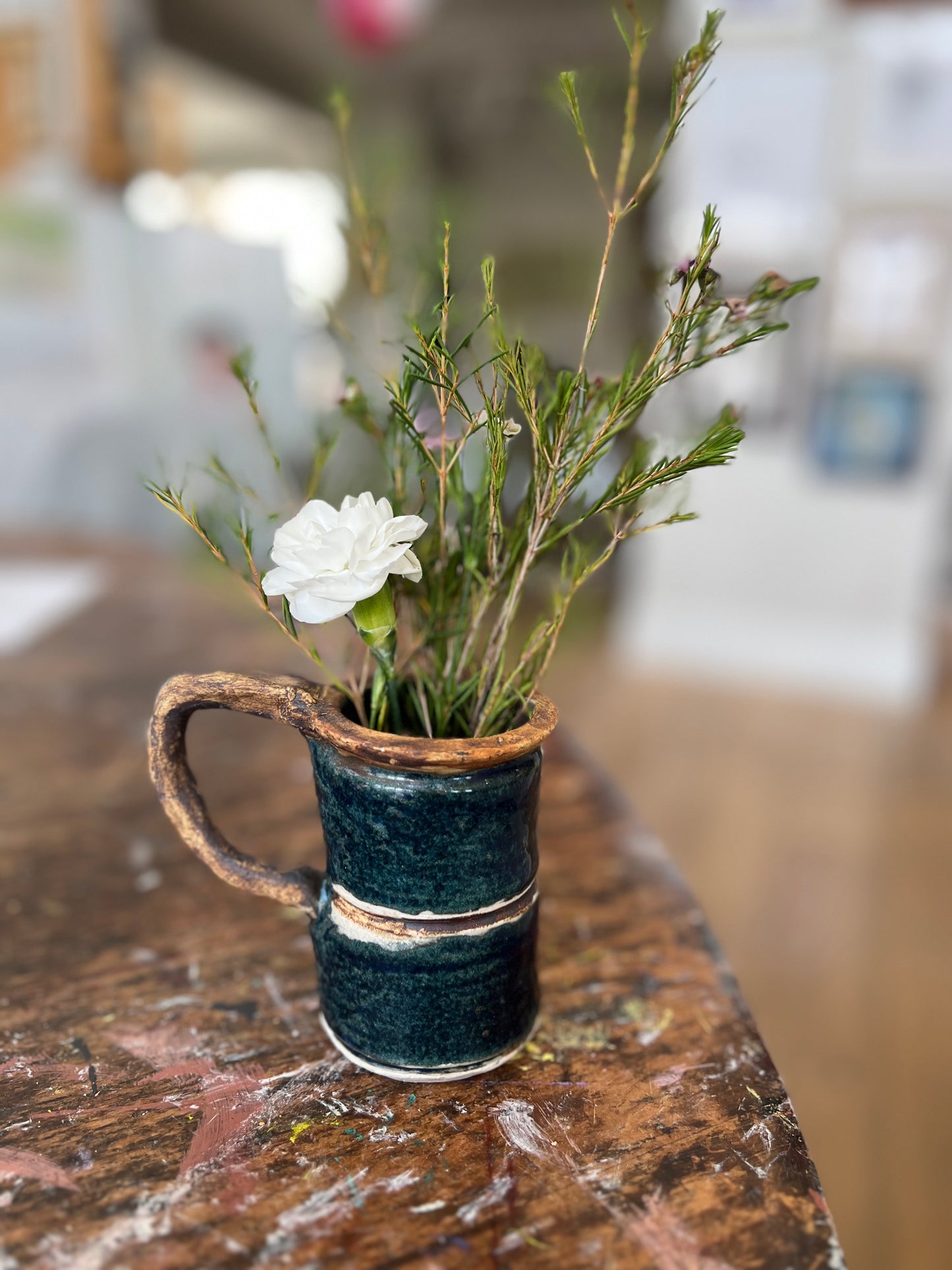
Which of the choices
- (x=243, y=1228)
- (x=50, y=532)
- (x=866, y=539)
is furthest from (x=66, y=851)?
(x=866, y=539)

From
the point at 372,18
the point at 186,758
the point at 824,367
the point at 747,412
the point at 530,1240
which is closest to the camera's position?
the point at 530,1240

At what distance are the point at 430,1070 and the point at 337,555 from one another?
0.30 metres

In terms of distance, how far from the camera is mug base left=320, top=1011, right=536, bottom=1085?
540mm

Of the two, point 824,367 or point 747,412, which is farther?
point 824,367

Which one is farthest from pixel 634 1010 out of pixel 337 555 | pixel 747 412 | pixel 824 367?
pixel 824 367

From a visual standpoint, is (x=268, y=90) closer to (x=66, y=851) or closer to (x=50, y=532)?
(x=50, y=532)

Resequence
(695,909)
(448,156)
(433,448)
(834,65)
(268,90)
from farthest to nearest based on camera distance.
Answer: (448,156), (268,90), (834,65), (695,909), (433,448)

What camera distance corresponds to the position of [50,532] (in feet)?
6.08

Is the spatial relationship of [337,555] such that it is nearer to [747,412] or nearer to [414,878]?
[414,878]

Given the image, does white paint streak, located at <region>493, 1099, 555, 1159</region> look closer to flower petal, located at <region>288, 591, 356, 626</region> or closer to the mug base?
the mug base

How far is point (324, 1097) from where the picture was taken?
540 millimetres

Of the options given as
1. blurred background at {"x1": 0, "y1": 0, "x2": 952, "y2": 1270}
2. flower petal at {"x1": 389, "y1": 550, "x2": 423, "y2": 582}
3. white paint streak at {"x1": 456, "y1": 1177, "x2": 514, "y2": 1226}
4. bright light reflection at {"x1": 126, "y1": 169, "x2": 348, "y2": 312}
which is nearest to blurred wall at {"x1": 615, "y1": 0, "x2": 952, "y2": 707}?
blurred background at {"x1": 0, "y1": 0, "x2": 952, "y2": 1270}

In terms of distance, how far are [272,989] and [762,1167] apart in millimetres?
328

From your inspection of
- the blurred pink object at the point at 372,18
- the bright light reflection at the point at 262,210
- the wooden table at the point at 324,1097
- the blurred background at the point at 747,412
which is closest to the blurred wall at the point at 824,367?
the blurred background at the point at 747,412
